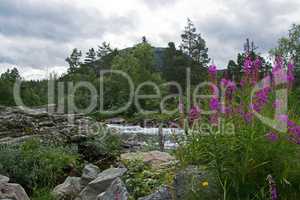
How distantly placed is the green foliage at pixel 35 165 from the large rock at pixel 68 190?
45 cm

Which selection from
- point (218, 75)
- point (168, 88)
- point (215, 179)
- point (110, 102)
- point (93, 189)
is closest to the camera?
point (215, 179)

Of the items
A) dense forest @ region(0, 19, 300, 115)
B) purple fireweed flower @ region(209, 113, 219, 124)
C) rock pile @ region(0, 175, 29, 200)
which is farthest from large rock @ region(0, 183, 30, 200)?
dense forest @ region(0, 19, 300, 115)

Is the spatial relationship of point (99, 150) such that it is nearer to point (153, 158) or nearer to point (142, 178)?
point (153, 158)

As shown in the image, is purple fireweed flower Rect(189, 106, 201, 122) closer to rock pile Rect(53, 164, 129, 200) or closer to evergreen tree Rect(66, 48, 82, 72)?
rock pile Rect(53, 164, 129, 200)

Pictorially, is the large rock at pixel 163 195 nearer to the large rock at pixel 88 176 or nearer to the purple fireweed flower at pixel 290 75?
the purple fireweed flower at pixel 290 75

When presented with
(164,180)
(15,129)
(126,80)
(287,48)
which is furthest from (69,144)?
(287,48)

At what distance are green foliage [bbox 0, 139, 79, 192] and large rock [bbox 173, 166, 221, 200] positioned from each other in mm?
2898

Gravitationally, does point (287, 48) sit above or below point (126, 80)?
above

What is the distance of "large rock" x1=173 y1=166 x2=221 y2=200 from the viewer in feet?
11.3

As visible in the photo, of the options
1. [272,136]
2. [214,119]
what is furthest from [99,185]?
[272,136]

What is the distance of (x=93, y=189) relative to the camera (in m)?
5.32

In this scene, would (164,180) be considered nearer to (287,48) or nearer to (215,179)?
(215,179)

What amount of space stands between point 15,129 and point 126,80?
23065mm

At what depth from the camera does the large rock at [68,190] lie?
5.52 meters
